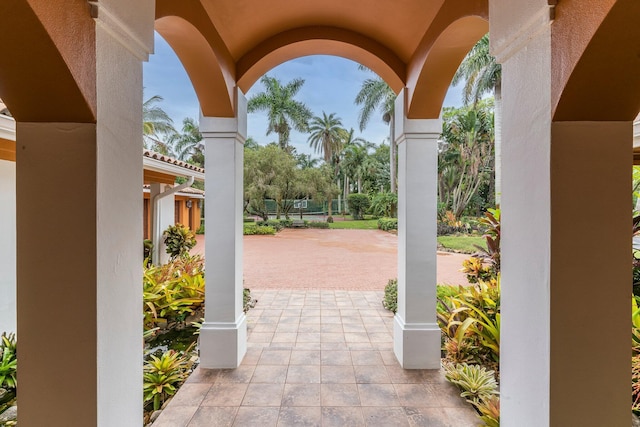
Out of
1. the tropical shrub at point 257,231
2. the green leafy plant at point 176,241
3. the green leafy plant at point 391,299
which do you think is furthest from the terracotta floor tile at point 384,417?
the tropical shrub at point 257,231

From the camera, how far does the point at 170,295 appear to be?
4805mm

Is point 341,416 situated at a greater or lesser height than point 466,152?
lesser

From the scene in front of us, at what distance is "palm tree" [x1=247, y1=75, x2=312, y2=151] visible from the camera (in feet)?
80.0

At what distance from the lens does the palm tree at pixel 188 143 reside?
3031cm

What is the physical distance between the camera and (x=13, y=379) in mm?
2875

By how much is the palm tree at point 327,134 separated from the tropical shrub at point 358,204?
4.86m

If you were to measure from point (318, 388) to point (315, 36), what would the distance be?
368cm

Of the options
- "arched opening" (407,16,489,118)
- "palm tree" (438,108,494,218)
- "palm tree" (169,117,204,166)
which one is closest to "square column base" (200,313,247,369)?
"arched opening" (407,16,489,118)

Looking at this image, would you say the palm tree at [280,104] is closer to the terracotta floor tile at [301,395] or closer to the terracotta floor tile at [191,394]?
the terracotta floor tile at [191,394]

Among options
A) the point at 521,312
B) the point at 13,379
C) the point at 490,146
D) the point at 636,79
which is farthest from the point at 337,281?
the point at 490,146

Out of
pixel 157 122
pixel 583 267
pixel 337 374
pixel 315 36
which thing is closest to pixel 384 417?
pixel 337 374

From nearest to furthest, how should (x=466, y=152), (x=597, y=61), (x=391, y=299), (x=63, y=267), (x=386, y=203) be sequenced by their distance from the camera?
1. (x=597, y=61)
2. (x=63, y=267)
3. (x=391, y=299)
4. (x=466, y=152)
5. (x=386, y=203)

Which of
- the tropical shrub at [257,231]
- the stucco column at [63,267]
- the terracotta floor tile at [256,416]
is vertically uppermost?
the stucco column at [63,267]

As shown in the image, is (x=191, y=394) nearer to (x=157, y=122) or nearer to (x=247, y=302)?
(x=247, y=302)
